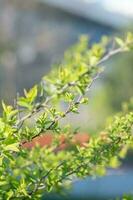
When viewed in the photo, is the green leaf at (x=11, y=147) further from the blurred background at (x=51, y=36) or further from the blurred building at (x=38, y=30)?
the blurred building at (x=38, y=30)

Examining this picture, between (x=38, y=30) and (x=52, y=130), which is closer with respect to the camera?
(x=52, y=130)

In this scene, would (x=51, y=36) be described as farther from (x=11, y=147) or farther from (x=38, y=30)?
(x=11, y=147)


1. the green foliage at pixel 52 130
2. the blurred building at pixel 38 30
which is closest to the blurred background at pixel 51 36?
the blurred building at pixel 38 30

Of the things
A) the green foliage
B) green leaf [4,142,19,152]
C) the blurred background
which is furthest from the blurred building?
green leaf [4,142,19,152]

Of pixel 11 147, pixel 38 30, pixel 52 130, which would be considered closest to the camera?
pixel 11 147

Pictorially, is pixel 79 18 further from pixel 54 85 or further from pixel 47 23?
pixel 54 85

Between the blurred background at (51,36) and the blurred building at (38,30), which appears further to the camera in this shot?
the blurred building at (38,30)

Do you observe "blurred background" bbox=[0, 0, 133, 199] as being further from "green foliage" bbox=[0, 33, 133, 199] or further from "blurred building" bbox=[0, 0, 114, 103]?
"green foliage" bbox=[0, 33, 133, 199]

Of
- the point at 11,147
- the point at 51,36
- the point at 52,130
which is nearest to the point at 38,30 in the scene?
the point at 51,36

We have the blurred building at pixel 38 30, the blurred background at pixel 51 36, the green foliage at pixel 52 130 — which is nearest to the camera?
the green foliage at pixel 52 130
